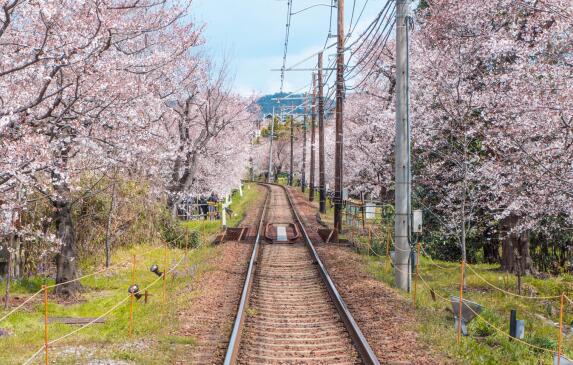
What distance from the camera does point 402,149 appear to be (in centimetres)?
1309

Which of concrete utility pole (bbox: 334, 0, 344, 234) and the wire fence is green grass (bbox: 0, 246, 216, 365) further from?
concrete utility pole (bbox: 334, 0, 344, 234)

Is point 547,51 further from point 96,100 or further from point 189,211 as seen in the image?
point 189,211

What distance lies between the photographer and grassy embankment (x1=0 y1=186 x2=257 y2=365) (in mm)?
8359

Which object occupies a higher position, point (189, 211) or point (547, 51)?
point (547, 51)

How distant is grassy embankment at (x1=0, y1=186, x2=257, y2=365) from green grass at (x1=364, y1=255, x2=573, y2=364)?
161 inches

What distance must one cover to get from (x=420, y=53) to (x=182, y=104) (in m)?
10.0

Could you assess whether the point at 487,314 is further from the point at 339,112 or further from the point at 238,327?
the point at 339,112

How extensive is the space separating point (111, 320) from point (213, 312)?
91.6 inches

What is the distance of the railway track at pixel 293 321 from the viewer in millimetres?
8182

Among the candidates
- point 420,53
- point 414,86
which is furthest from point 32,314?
point 420,53

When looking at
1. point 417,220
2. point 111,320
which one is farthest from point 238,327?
point 417,220

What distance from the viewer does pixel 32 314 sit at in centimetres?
1262

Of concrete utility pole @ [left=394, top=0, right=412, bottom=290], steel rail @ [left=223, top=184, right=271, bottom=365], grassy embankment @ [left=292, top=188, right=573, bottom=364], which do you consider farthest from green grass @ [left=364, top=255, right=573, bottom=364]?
steel rail @ [left=223, top=184, right=271, bottom=365]

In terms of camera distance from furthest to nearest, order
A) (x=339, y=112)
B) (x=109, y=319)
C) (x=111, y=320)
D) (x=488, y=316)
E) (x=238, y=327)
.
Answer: (x=339, y=112) → (x=109, y=319) → (x=111, y=320) → (x=488, y=316) → (x=238, y=327)
